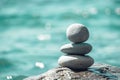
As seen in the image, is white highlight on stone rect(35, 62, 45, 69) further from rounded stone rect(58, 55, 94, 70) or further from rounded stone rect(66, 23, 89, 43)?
rounded stone rect(66, 23, 89, 43)

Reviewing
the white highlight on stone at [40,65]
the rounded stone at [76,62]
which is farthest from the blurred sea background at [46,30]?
the rounded stone at [76,62]

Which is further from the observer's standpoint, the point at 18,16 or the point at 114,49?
the point at 18,16

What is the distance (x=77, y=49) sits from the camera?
1013cm

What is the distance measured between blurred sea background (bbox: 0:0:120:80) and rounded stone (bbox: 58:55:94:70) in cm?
386

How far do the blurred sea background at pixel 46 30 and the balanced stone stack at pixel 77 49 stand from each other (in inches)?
153

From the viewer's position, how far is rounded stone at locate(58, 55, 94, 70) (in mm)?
10070

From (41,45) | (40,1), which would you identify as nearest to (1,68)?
(41,45)

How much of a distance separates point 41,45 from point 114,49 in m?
2.89

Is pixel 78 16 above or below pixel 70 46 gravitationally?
above

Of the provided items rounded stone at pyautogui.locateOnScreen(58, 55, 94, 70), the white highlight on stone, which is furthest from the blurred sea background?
rounded stone at pyautogui.locateOnScreen(58, 55, 94, 70)

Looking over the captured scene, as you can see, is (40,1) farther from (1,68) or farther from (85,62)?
(85,62)

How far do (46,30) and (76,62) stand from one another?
42.1 feet

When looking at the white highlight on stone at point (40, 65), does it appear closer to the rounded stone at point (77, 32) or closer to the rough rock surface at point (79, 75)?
the rough rock surface at point (79, 75)

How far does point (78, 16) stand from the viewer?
978 inches
